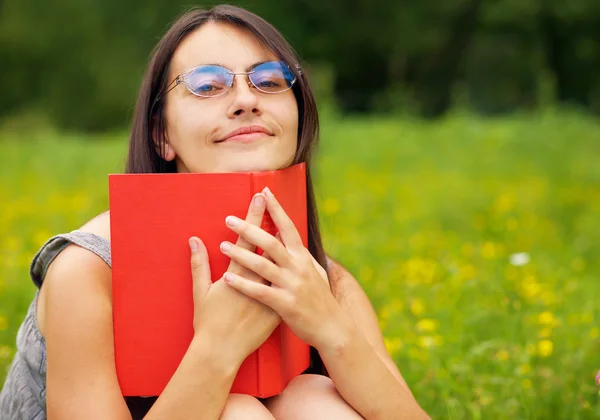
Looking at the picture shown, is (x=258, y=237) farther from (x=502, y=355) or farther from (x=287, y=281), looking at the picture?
(x=502, y=355)

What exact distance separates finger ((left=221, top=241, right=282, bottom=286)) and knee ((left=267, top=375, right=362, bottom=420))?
28 centimetres

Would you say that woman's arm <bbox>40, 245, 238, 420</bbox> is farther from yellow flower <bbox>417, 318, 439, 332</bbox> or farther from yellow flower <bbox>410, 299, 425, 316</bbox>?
yellow flower <bbox>410, 299, 425, 316</bbox>

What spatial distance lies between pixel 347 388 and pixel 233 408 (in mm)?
219

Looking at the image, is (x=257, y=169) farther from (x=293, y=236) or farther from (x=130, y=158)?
(x=130, y=158)

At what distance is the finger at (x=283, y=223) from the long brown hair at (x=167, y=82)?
299 millimetres

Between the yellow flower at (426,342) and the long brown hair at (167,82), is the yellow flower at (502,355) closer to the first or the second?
the yellow flower at (426,342)

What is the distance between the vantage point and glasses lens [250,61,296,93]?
5.03 feet

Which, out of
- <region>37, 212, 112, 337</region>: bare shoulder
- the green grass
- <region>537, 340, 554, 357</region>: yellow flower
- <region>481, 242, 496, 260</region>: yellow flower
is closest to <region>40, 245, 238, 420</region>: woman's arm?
<region>37, 212, 112, 337</region>: bare shoulder

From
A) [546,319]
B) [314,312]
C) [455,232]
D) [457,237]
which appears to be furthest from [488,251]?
[314,312]

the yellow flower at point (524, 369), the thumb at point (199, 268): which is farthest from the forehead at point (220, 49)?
the yellow flower at point (524, 369)

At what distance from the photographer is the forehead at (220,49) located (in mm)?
1537

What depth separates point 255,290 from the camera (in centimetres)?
131

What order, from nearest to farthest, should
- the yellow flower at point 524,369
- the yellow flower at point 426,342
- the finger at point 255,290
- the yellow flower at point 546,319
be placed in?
the finger at point 255,290, the yellow flower at point 524,369, the yellow flower at point 426,342, the yellow flower at point 546,319

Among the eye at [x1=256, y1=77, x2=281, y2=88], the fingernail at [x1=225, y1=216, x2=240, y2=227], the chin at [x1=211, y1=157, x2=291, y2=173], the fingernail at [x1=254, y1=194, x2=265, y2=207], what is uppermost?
the eye at [x1=256, y1=77, x2=281, y2=88]
